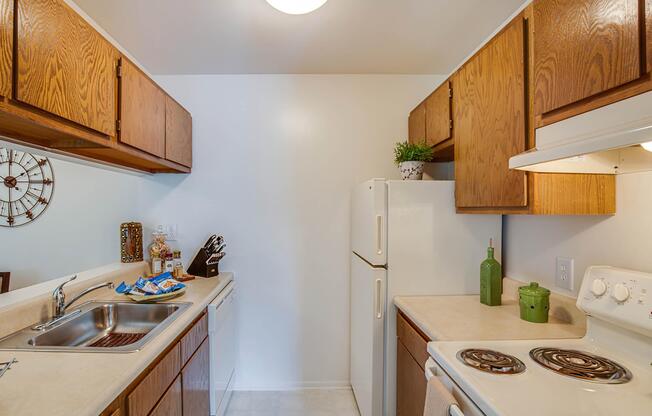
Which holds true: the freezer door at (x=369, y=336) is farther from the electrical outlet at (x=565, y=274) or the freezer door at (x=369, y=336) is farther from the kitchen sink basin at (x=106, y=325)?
the kitchen sink basin at (x=106, y=325)

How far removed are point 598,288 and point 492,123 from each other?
2.46 ft

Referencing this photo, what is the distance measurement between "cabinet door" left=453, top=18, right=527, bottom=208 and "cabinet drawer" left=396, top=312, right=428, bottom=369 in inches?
26.8

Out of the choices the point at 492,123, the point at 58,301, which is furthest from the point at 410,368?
the point at 58,301

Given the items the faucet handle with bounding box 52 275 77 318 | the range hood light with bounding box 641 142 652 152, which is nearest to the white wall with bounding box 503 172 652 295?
the range hood light with bounding box 641 142 652 152

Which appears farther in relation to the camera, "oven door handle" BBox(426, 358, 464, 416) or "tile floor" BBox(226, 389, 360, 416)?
"tile floor" BBox(226, 389, 360, 416)

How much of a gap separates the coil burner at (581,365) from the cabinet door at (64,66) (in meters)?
1.86

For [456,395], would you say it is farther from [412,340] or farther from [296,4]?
[296,4]

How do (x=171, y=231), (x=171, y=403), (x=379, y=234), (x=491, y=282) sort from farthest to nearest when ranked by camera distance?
(x=171, y=231) < (x=379, y=234) < (x=491, y=282) < (x=171, y=403)

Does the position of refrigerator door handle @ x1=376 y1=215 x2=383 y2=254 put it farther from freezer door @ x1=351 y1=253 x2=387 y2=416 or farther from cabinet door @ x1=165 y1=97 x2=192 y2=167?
cabinet door @ x1=165 y1=97 x2=192 y2=167

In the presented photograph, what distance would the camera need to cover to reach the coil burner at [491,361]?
3.09ft

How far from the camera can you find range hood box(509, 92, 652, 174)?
28.0 inches

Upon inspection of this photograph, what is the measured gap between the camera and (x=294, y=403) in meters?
2.23

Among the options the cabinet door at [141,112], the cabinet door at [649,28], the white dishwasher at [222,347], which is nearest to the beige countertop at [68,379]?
the white dishwasher at [222,347]

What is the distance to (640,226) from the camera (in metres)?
1.11
